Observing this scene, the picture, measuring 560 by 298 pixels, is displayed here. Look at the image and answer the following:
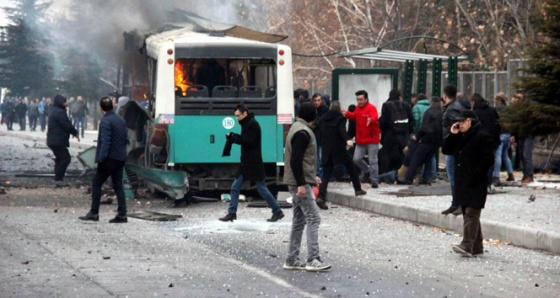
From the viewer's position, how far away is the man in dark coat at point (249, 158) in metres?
15.6

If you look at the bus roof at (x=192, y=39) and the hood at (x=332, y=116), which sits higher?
the bus roof at (x=192, y=39)

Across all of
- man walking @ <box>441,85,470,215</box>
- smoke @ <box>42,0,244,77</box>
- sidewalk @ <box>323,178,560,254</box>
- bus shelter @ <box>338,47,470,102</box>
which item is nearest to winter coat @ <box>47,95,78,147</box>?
smoke @ <box>42,0,244,77</box>

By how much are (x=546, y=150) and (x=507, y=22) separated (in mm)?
9932

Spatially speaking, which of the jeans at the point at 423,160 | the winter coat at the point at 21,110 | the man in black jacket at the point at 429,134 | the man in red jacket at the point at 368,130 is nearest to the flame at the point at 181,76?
the man in red jacket at the point at 368,130

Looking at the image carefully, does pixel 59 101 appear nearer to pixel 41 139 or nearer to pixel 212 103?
pixel 212 103

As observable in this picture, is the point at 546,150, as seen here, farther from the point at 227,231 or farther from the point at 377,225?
the point at 227,231

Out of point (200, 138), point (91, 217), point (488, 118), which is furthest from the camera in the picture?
point (488, 118)

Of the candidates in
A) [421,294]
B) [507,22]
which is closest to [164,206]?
[421,294]

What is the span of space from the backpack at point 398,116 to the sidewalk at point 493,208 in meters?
1.30

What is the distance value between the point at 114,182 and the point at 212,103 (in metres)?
3.84

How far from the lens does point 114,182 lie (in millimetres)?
15484

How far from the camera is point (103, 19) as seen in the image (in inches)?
1208

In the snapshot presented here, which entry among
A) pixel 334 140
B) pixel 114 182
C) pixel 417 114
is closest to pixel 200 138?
pixel 334 140

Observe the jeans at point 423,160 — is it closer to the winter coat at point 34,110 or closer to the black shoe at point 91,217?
the black shoe at point 91,217
